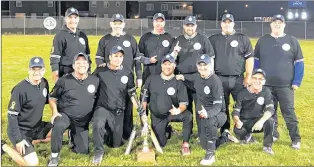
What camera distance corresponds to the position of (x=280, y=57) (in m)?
7.13

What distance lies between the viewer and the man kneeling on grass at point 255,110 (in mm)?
6832

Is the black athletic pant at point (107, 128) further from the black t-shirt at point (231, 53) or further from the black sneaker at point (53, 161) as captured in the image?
the black t-shirt at point (231, 53)

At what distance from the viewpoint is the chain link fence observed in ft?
139

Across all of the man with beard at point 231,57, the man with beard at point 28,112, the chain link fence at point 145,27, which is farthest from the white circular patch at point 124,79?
the chain link fence at point 145,27

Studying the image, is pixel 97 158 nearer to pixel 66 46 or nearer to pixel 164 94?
pixel 164 94

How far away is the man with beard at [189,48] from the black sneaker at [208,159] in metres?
1.40

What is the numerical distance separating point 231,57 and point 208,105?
1.05m

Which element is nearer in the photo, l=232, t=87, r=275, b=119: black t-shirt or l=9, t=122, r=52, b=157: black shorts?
l=9, t=122, r=52, b=157: black shorts

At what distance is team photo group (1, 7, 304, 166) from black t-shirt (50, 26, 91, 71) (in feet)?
0.06

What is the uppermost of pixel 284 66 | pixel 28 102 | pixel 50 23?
pixel 50 23

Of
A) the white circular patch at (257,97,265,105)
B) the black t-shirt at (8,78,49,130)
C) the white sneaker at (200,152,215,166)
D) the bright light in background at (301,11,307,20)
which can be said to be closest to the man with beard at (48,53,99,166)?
the black t-shirt at (8,78,49,130)

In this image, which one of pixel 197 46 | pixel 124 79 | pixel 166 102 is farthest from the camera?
pixel 197 46

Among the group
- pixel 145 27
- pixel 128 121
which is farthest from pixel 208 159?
pixel 145 27

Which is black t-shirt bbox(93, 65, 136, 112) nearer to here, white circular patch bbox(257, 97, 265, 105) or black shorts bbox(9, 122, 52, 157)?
black shorts bbox(9, 122, 52, 157)
